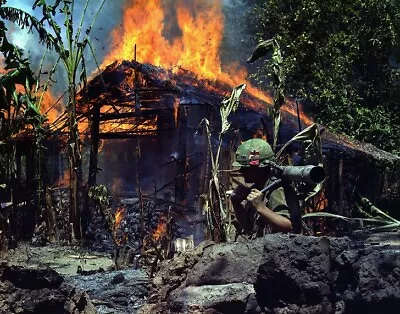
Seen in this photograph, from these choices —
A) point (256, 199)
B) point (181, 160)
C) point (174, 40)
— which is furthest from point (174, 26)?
point (256, 199)

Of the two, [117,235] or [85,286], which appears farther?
[117,235]

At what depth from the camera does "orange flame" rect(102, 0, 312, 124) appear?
17531mm

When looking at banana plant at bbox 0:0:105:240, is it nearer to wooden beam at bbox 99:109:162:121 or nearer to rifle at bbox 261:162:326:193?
wooden beam at bbox 99:109:162:121

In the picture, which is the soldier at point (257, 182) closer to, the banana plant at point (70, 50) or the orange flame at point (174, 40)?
the banana plant at point (70, 50)

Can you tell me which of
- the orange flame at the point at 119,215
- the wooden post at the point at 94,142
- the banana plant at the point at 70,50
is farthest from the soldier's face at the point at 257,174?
the wooden post at the point at 94,142

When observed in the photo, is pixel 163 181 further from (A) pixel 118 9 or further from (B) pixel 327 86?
(A) pixel 118 9

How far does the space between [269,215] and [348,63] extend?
11249 millimetres

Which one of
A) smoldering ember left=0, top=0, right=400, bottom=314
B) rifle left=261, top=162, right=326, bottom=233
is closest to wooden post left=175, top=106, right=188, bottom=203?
smoldering ember left=0, top=0, right=400, bottom=314

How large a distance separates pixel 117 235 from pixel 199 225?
209cm

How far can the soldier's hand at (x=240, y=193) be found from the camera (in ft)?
13.0

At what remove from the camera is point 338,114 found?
45.9ft

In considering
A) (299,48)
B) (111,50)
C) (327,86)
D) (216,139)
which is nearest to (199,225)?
(216,139)

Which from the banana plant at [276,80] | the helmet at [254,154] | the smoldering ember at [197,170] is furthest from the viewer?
the banana plant at [276,80]

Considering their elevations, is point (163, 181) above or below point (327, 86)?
below
